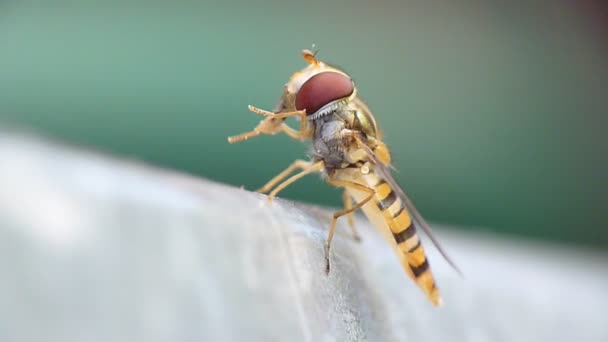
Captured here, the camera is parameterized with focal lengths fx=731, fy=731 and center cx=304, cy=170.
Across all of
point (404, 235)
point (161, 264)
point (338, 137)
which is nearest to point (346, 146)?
point (338, 137)

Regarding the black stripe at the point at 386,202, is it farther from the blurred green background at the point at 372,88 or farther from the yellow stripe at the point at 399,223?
the blurred green background at the point at 372,88

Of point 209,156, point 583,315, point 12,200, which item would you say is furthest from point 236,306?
point 209,156

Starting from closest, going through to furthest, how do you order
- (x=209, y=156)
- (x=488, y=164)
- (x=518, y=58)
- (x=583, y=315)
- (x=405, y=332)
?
(x=405, y=332) → (x=583, y=315) → (x=209, y=156) → (x=488, y=164) → (x=518, y=58)

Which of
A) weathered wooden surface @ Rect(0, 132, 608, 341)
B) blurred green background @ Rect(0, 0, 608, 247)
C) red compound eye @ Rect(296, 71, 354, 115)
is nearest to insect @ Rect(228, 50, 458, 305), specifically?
red compound eye @ Rect(296, 71, 354, 115)

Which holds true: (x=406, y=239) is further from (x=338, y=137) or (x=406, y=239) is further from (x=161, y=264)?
(x=161, y=264)

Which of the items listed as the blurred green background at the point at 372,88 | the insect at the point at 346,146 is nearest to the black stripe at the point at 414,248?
the insect at the point at 346,146

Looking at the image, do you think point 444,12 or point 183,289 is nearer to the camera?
point 183,289

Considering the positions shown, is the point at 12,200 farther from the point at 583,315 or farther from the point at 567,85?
the point at 567,85
